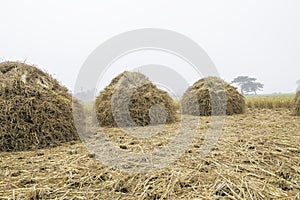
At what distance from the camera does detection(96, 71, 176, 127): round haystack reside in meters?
4.74

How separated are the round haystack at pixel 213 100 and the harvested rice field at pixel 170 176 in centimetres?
421

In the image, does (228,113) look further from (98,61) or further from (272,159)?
(272,159)

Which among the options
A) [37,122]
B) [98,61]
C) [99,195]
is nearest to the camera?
[99,195]

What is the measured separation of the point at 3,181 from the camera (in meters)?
1.74

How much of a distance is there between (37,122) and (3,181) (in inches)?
55.5

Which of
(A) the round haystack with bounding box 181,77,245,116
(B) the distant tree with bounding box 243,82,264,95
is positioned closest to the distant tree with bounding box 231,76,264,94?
(B) the distant tree with bounding box 243,82,264,95

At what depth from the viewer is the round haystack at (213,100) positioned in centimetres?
682

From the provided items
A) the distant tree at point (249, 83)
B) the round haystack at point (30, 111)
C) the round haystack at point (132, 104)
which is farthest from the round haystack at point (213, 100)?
the distant tree at point (249, 83)

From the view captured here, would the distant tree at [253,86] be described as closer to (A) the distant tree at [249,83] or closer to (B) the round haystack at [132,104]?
(A) the distant tree at [249,83]

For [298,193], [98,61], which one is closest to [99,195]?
[298,193]

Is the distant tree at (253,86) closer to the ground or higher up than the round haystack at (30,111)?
higher up

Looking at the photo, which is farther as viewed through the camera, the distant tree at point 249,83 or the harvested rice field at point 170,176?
the distant tree at point 249,83

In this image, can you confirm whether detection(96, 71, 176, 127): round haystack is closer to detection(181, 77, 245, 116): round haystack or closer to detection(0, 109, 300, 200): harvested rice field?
detection(181, 77, 245, 116): round haystack

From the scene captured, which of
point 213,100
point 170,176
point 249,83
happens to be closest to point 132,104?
point 213,100
